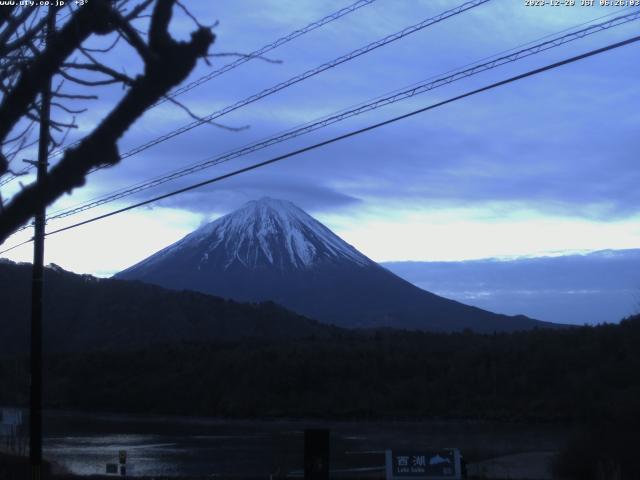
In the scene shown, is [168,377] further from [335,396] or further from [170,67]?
[170,67]

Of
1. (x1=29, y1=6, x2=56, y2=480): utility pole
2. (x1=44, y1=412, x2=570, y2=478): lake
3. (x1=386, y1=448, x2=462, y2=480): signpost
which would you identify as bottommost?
(x1=44, y1=412, x2=570, y2=478): lake

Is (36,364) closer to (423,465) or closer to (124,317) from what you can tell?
(423,465)

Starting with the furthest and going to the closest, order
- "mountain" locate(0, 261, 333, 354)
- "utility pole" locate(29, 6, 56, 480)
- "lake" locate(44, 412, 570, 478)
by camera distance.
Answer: "mountain" locate(0, 261, 333, 354) → "lake" locate(44, 412, 570, 478) → "utility pole" locate(29, 6, 56, 480)

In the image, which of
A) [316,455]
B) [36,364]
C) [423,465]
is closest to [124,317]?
[36,364]

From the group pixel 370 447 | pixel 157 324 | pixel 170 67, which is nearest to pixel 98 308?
pixel 157 324

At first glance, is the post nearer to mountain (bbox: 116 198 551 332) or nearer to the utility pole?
the utility pole

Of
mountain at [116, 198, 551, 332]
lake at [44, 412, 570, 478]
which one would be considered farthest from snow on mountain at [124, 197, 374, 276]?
lake at [44, 412, 570, 478]

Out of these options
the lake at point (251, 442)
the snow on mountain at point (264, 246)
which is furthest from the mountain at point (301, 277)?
the lake at point (251, 442)
